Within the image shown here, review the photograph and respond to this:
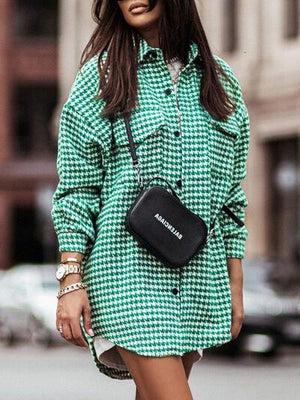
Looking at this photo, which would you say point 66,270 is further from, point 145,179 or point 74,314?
point 145,179

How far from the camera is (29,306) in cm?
2394

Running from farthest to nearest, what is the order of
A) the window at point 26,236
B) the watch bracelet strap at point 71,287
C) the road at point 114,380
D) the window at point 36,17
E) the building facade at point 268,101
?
the window at point 36,17, the window at point 26,236, the building facade at point 268,101, the road at point 114,380, the watch bracelet strap at point 71,287

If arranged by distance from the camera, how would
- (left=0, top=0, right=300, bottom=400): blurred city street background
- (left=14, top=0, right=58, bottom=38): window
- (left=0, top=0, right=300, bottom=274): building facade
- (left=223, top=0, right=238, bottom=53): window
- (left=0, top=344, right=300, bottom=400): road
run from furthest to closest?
(left=14, top=0, right=58, bottom=38): window
(left=223, top=0, right=238, bottom=53): window
(left=0, top=0, right=300, bottom=274): building facade
(left=0, top=0, right=300, bottom=400): blurred city street background
(left=0, top=344, right=300, bottom=400): road

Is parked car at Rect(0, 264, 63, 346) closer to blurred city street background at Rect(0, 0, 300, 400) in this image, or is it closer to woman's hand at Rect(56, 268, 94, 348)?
blurred city street background at Rect(0, 0, 300, 400)

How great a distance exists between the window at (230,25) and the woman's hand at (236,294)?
31.6 metres

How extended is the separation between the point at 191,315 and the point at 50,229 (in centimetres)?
4086

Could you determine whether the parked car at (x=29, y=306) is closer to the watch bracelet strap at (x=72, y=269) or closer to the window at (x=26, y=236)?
the watch bracelet strap at (x=72, y=269)

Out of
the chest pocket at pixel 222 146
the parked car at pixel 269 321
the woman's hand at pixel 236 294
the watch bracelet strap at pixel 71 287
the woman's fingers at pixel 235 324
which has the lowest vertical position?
the parked car at pixel 269 321

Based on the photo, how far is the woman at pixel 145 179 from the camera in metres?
3.88

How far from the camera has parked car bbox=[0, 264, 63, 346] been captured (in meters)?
23.1

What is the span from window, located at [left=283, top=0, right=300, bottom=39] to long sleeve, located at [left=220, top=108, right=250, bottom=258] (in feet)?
94.0

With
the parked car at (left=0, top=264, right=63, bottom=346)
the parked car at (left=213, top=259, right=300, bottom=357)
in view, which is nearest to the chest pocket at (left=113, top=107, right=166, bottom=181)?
the parked car at (left=213, top=259, right=300, bottom=357)

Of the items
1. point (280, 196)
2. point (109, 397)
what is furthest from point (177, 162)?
point (280, 196)

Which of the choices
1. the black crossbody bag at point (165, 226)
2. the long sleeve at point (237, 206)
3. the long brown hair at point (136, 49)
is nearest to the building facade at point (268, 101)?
the long sleeve at point (237, 206)
